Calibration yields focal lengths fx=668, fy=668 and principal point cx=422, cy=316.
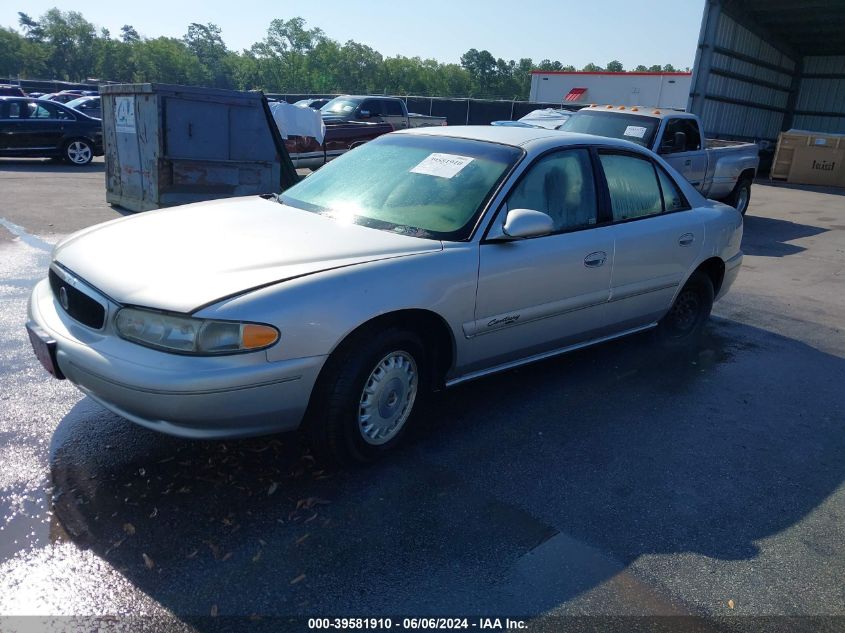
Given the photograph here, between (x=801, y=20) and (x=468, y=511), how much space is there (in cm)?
2140

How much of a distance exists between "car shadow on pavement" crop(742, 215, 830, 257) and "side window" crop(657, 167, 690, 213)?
5.29m

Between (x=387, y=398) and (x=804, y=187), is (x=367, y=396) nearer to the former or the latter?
(x=387, y=398)

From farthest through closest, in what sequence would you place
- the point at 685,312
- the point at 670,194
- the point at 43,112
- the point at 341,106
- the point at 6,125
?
the point at 341,106 → the point at 43,112 → the point at 6,125 → the point at 685,312 → the point at 670,194

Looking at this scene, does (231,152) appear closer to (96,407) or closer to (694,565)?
(96,407)

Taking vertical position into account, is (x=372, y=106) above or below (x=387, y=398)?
above

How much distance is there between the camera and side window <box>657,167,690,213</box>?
491cm

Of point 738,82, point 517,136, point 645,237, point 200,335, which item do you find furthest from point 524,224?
point 738,82

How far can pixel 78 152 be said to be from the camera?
16.0 metres

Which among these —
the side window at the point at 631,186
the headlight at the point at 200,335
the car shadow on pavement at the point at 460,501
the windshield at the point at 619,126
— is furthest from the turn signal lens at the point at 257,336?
the windshield at the point at 619,126

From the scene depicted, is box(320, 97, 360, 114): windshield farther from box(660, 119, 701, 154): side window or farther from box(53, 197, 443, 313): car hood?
box(53, 197, 443, 313): car hood

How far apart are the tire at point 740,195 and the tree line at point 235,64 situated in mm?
83986

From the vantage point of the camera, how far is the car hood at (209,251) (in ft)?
9.23

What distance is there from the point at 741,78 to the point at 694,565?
20396 mm

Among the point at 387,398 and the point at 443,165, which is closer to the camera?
the point at 387,398
